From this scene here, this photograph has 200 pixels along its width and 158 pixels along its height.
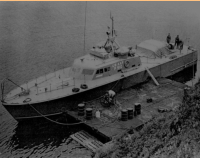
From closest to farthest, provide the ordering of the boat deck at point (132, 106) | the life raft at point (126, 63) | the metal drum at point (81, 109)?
the boat deck at point (132, 106)
the metal drum at point (81, 109)
the life raft at point (126, 63)

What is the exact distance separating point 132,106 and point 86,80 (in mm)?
3943

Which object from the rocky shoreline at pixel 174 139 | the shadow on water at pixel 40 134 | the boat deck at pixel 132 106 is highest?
the rocky shoreline at pixel 174 139

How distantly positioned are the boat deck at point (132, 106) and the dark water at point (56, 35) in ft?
5.77

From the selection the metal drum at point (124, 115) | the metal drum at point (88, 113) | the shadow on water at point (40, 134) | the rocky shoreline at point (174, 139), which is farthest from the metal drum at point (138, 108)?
the rocky shoreline at point (174, 139)

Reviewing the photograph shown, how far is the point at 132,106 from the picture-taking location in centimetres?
2228

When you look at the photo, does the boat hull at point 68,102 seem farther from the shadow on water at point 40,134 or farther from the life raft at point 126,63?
the life raft at point 126,63

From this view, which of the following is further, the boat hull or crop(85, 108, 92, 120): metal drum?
the boat hull

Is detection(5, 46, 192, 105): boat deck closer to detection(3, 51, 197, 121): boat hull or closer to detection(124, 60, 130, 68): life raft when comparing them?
detection(3, 51, 197, 121): boat hull

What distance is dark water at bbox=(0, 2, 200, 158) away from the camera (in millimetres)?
19562

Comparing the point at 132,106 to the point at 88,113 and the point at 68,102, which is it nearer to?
the point at 88,113

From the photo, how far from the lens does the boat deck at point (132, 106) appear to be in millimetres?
19516

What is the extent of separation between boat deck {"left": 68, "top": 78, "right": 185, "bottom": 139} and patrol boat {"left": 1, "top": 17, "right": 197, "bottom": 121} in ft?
2.74

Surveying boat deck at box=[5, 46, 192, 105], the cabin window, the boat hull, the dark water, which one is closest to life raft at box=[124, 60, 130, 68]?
boat deck at box=[5, 46, 192, 105]

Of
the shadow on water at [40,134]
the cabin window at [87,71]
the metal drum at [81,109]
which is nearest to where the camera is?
the shadow on water at [40,134]
